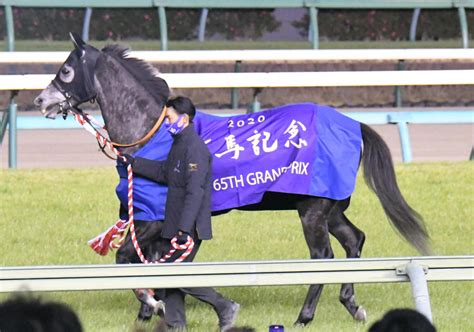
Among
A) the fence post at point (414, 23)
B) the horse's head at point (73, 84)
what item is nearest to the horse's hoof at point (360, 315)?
the horse's head at point (73, 84)

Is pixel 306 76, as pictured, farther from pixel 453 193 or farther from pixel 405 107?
pixel 405 107

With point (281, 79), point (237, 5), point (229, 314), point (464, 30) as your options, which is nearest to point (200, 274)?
point (229, 314)

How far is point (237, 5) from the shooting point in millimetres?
18859

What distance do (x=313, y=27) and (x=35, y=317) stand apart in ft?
50.0

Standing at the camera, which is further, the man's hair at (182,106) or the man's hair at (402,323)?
the man's hair at (182,106)

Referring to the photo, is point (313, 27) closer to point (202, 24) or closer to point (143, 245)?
point (202, 24)

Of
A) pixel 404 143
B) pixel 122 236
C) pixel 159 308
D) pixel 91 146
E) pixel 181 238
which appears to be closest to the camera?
pixel 159 308

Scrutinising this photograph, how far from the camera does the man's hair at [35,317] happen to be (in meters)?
3.32

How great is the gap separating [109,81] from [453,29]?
12.0 metres

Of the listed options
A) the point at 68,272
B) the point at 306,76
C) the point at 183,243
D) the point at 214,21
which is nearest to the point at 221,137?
the point at 183,243

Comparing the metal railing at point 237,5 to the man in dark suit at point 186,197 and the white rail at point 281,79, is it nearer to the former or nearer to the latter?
the white rail at point 281,79

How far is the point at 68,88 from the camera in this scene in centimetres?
891

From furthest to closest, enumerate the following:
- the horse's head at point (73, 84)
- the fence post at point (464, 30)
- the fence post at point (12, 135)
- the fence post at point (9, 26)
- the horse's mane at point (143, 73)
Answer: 1. the fence post at point (464, 30)
2. the fence post at point (9, 26)
3. the fence post at point (12, 135)
4. the horse's head at point (73, 84)
5. the horse's mane at point (143, 73)

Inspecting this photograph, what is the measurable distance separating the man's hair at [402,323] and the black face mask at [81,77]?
18.2 ft
